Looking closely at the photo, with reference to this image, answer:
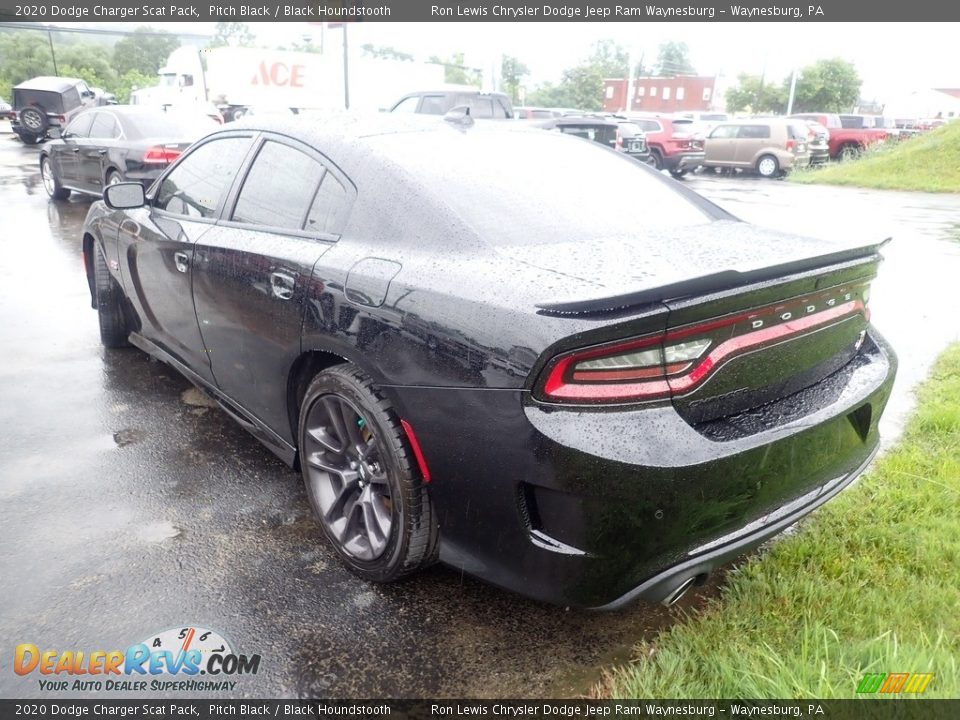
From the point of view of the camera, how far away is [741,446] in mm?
2018

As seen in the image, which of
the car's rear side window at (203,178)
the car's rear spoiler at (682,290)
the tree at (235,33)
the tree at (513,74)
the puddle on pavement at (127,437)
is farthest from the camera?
the tree at (235,33)

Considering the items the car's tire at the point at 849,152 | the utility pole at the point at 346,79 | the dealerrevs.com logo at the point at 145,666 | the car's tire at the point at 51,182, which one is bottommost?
the dealerrevs.com logo at the point at 145,666

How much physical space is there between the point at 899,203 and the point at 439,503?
15485 millimetres

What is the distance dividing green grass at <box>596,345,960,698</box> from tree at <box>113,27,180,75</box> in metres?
77.0

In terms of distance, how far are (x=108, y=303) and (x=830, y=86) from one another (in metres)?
58.3

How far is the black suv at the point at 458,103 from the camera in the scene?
14078 millimetres

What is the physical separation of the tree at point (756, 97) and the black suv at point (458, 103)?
48473mm

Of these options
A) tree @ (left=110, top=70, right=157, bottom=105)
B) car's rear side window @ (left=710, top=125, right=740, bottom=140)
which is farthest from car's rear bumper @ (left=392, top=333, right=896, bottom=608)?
tree @ (left=110, top=70, right=157, bottom=105)

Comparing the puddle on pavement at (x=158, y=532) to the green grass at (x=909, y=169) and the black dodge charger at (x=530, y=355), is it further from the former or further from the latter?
the green grass at (x=909, y=169)

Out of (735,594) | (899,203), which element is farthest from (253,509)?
(899,203)

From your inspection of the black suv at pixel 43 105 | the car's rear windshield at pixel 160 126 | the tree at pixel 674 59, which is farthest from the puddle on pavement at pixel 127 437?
the tree at pixel 674 59

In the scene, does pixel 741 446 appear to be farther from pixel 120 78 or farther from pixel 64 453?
pixel 120 78

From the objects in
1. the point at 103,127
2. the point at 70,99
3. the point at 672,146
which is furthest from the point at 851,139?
the point at 70,99
